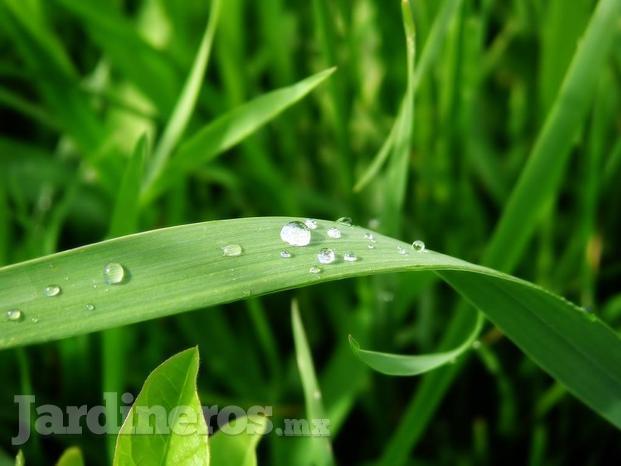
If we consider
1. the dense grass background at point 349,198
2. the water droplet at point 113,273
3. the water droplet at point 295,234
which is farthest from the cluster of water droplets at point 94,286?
the dense grass background at point 349,198

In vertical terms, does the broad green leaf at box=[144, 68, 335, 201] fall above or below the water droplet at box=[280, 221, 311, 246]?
above

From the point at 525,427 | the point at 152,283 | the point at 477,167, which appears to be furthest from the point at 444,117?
the point at 152,283

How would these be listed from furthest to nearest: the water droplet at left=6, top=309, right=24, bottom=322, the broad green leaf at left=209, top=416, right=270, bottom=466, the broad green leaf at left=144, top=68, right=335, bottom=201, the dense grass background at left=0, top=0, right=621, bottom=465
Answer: the dense grass background at left=0, top=0, right=621, bottom=465 < the broad green leaf at left=144, top=68, right=335, bottom=201 < the broad green leaf at left=209, top=416, right=270, bottom=466 < the water droplet at left=6, top=309, right=24, bottom=322

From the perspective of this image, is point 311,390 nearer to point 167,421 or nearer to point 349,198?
point 167,421

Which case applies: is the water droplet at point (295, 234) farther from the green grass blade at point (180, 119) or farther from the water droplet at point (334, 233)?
the green grass blade at point (180, 119)

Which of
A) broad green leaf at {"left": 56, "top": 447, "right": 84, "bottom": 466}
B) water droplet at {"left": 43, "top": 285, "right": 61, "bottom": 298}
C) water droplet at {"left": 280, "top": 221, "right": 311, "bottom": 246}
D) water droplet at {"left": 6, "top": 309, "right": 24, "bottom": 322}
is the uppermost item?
water droplet at {"left": 280, "top": 221, "right": 311, "bottom": 246}

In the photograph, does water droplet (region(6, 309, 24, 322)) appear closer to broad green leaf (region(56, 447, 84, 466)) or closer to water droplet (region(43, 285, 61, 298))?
water droplet (region(43, 285, 61, 298))

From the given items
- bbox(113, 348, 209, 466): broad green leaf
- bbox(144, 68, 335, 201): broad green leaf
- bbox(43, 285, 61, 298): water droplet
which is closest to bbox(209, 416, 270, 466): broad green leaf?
bbox(113, 348, 209, 466): broad green leaf
